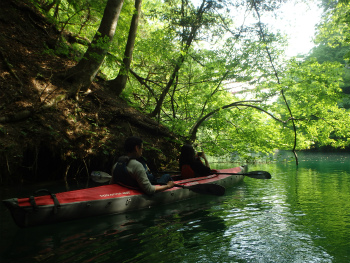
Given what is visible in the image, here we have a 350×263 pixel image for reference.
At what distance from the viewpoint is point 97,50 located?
8.23 m

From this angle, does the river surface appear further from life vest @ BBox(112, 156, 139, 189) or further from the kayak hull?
life vest @ BBox(112, 156, 139, 189)

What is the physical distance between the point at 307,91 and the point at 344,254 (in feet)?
29.0

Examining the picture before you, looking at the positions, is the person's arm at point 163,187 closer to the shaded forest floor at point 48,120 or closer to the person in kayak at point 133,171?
the person in kayak at point 133,171

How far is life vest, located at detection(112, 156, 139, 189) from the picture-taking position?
513cm

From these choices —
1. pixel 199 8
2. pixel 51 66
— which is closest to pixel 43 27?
pixel 51 66

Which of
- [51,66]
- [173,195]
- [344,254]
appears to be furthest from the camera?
[51,66]

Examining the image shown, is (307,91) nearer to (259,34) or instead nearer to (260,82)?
(260,82)

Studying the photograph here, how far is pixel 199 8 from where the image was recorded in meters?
10.6

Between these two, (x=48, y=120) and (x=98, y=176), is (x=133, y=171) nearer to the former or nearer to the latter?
(x=98, y=176)

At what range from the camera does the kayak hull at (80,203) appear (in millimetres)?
3611

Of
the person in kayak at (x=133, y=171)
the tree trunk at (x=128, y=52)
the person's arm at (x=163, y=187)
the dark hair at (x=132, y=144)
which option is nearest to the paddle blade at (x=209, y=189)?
the person's arm at (x=163, y=187)

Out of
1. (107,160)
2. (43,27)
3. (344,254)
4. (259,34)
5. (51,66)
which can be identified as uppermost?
(43,27)

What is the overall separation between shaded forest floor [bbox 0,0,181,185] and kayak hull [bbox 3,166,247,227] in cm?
319

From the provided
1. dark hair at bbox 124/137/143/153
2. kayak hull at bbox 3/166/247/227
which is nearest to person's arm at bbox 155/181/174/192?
kayak hull at bbox 3/166/247/227
